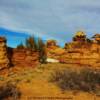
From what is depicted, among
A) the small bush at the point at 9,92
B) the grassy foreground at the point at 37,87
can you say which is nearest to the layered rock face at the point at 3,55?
the grassy foreground at the point at 37,87

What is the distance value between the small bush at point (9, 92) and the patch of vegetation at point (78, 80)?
9.28ft

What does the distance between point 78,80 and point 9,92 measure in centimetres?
452

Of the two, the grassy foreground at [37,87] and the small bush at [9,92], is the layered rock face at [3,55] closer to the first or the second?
the grassy foreground at [37,87]

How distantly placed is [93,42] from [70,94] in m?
12.9

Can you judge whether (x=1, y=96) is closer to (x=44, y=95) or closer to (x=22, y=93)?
(x=22, y=93)

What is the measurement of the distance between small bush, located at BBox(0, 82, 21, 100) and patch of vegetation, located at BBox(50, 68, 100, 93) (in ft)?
9.28

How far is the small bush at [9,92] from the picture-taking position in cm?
1614

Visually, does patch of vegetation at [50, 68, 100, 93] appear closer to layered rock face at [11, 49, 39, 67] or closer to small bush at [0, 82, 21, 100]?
small bush at [0, 82, 21, 100]

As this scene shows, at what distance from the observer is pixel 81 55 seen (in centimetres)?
2880

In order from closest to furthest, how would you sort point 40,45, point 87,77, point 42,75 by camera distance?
point 87,77
point 42,75
point 40,45

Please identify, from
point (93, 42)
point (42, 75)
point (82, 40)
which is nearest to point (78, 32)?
point (82, 40)

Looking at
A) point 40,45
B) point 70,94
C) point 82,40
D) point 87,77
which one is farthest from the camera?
point 40,45

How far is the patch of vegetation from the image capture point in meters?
18.1

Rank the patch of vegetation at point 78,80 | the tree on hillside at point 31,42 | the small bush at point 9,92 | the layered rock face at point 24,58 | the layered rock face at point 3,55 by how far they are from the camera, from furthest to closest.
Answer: the tree on hillside at point 31,42 < the layered rock face at point 24,58 < the layered rock face at point 3,55 < the patch of vegetation at point 78,80 < the small bush at point 9,92
